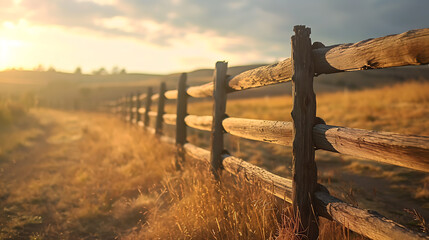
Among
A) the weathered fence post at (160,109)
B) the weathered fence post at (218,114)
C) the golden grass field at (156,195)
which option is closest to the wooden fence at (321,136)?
the golden grass field at (156,195)

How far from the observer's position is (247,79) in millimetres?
3271

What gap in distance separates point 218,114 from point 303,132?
184cm

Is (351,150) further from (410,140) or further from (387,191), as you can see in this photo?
(387,191)

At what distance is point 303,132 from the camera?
2.32 m

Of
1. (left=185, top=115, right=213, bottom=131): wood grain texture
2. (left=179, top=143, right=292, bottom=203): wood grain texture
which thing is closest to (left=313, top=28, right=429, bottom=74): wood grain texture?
(left=179, top=143, right=292, bottom=203): wood grain texture

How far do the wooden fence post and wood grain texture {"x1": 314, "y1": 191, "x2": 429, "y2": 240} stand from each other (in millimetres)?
104

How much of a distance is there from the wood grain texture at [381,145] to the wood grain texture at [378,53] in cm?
40

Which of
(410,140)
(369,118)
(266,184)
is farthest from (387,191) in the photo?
(369,118)

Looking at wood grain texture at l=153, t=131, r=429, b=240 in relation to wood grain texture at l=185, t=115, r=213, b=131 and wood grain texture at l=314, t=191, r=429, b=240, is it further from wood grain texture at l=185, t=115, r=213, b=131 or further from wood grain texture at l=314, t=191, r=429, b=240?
wood grain texture at l=185, t=115, r=213, b=131

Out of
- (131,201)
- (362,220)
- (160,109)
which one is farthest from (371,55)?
(160,109)

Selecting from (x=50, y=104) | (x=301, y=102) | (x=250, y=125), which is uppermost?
(x=301, y=102)

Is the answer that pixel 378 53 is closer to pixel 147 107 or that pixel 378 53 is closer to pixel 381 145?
pixel 381 145

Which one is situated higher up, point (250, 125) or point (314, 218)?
point (250, 125)

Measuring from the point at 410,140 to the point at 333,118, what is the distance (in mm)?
11382
